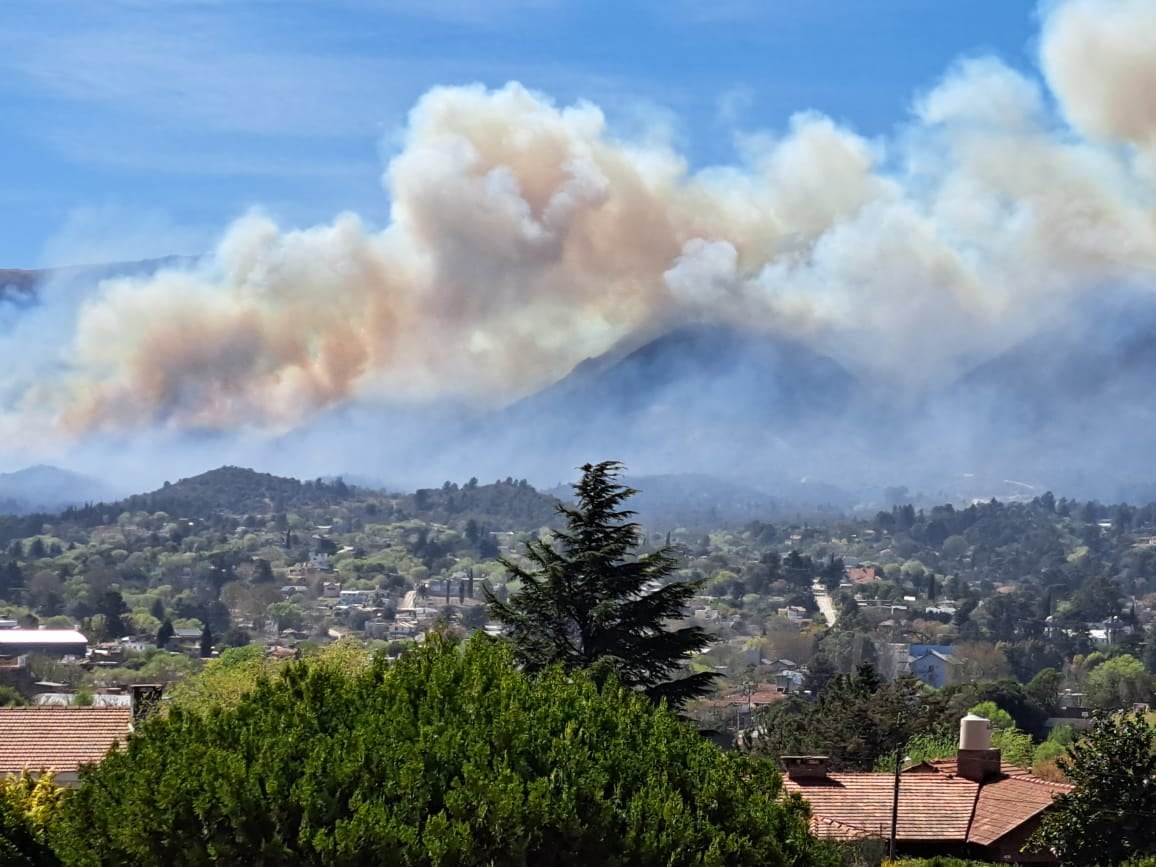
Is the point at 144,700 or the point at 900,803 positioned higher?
the point at 144,700

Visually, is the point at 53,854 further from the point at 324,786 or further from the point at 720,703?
the point at 720,703

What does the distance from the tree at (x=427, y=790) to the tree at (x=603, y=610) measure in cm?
1272

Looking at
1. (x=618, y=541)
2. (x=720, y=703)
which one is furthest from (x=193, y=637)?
(x=618, y=541)

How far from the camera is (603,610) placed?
2750 cm

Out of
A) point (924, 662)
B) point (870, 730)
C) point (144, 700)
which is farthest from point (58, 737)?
point (924, 662)

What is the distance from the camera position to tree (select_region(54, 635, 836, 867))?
11.7 metres

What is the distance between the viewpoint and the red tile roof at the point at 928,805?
75.9 ft

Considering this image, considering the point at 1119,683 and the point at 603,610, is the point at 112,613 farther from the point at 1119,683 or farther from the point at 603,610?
the point at 603,610

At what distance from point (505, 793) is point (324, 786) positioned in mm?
1309

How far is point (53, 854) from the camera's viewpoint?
15.2 meters

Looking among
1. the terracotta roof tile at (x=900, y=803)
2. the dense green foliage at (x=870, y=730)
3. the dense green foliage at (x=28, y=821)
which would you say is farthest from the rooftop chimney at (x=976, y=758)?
the dense green foliage at (x=28, y=821)

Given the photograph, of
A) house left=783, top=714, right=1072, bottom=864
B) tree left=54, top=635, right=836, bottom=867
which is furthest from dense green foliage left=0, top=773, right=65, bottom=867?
house left=783, top=714, right=1072, bottom=864

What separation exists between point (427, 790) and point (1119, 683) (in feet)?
385

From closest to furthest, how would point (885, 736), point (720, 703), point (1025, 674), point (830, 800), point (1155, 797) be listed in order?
point (1155, 797) < point (830, 800) < point (885, 736) < point (720, 703) < point (1025, 674)
